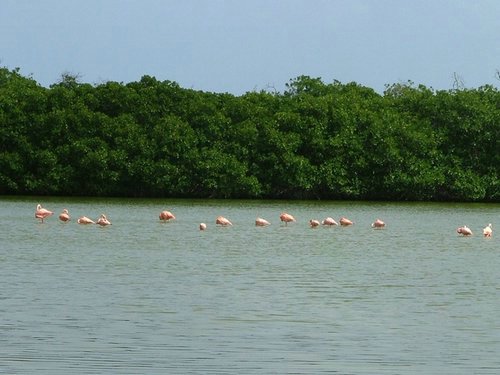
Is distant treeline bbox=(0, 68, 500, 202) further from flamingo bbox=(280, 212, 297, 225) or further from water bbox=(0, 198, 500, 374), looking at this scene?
water bbox=(0, 198, 500, 374)

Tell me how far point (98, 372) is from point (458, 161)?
49.7 m

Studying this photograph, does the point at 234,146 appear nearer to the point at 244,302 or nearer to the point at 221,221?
the point at 221,221

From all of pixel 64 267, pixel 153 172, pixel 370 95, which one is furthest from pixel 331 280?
pixel 370 95

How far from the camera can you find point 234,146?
5975 centimetres

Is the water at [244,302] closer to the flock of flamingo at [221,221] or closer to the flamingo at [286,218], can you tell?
the flock of flamingo at [221,221]

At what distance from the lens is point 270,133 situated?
59.8 metres

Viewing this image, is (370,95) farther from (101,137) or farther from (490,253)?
(490,253)

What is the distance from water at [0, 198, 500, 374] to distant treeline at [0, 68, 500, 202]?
2560 centimetres

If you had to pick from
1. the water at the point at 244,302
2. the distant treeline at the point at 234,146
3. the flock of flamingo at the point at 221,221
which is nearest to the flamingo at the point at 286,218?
the flock of flamingo at the point at 221,221

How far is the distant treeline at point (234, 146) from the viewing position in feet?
191

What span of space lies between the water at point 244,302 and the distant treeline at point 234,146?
25.6 metres

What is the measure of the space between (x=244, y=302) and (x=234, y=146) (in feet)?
140

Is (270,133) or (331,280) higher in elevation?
(270,133)

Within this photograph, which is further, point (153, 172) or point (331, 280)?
point (153, 172)
